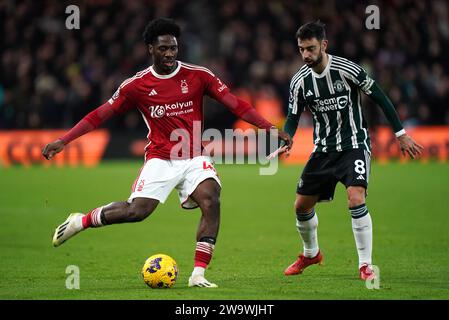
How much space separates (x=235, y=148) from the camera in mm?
21828

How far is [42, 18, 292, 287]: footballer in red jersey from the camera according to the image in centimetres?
809

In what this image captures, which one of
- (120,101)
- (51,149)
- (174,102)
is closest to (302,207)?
(174,102)

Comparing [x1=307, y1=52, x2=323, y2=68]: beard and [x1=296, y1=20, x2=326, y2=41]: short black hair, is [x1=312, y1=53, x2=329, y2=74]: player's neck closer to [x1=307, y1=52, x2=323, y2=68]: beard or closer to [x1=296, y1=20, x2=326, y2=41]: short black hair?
[x1=307, y1=52, x2=323, y2=68]: beard

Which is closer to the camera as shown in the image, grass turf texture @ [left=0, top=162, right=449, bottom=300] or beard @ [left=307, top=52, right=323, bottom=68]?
grass turf texture @ [left=0, top=162, right=449, bottom=300]

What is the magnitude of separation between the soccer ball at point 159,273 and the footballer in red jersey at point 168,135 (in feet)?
1.09

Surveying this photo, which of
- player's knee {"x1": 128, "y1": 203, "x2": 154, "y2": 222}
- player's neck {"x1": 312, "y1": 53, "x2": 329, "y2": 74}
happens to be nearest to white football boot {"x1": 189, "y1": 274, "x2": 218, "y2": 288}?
player's knee {"x1": 128, "y1": 203, "x2": 154, "y2": 222}

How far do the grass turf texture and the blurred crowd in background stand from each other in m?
3.88

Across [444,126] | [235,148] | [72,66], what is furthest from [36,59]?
[444,126]

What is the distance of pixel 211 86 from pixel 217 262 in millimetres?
2239

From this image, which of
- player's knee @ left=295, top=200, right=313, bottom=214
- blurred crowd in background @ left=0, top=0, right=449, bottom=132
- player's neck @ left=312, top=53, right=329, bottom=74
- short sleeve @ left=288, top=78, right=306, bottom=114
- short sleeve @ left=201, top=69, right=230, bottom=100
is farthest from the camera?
blurred crowd in background @ left=0, top=0, right=449, bottom=132

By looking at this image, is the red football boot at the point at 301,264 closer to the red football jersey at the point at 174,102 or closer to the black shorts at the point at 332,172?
the black shorts at the point at 332,172

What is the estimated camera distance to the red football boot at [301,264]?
877 centimetres

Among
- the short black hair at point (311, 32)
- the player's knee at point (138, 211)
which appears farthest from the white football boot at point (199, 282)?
the short black hair at point (311, 32)

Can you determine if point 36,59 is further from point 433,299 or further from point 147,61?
point 433,299
